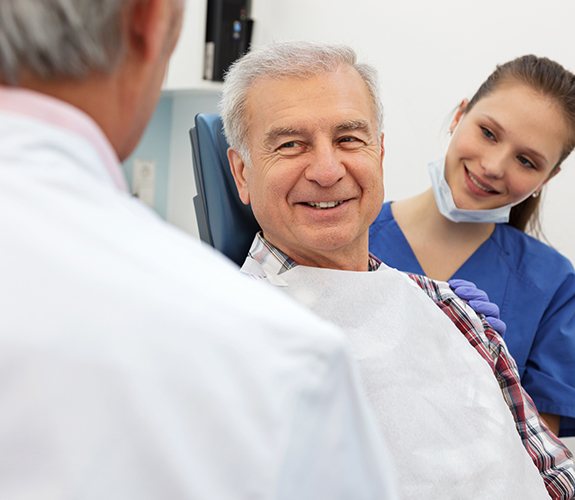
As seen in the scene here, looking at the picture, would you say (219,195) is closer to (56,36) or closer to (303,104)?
(303,104)

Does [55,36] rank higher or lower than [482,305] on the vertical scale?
higher

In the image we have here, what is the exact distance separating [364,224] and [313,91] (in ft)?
0.77

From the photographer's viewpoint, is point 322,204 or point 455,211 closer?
point 322,204

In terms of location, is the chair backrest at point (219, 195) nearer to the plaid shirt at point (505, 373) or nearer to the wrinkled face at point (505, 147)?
the plaid shirt at point (505, 373)

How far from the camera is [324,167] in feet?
3.93

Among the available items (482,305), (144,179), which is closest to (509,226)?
(482,305)

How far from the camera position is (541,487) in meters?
1.19

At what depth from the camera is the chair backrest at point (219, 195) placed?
136 cm

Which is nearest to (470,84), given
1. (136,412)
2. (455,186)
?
(455,186)

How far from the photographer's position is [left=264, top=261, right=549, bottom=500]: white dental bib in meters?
1.07

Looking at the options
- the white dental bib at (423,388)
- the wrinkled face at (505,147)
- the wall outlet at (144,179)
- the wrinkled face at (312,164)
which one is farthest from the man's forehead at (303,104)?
the wall outlet at (144,179)

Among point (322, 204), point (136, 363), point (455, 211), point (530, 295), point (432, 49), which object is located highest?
point (136, 363)

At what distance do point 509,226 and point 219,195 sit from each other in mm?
801

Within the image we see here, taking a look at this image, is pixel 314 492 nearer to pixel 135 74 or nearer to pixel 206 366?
pixel 206 366
